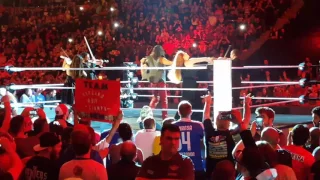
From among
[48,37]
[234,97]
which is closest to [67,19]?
[48,37]

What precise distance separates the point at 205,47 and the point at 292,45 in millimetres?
2191

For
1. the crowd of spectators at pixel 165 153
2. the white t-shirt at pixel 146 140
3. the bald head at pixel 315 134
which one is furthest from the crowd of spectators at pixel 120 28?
the bald head at pixel 315 134

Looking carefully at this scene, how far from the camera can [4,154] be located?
307cm

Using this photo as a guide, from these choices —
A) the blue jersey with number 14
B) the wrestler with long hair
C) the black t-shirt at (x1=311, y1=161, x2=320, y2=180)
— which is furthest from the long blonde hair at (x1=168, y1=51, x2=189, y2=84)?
the black t-shirt at (x1=311, y1=161, x2=320, y2=180)

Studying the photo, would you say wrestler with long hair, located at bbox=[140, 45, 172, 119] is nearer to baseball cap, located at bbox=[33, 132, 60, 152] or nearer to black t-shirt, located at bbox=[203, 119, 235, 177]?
black t-shirt, located at bbox=[203, 119, 235, 177]

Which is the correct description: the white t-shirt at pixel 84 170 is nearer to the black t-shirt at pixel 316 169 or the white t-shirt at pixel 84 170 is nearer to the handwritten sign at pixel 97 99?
the handwritten sign at pixel 97 99

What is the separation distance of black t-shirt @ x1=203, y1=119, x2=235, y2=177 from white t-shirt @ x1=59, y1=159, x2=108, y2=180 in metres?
1.25

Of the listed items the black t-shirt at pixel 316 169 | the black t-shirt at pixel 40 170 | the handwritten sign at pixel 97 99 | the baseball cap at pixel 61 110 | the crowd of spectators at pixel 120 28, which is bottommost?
the black t-shirt at pixel 316 169

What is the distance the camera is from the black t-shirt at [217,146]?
379 centimetres

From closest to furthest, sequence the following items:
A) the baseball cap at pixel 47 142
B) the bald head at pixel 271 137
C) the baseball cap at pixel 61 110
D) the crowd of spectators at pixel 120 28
A: 1. the baseball cap at pixel 47 142
2. the bald head at pixel 271 137
3. the baseball cap at pixel 61 110
4. the crowd of spectators at pixel 120 28

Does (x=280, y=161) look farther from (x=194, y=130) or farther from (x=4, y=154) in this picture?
(x=4, y=154)

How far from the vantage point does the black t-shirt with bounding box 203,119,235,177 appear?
3.79 meters

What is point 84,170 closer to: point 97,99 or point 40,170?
point 40,170

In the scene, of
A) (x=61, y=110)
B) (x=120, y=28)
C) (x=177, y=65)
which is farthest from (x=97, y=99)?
(x=120, y=28)
